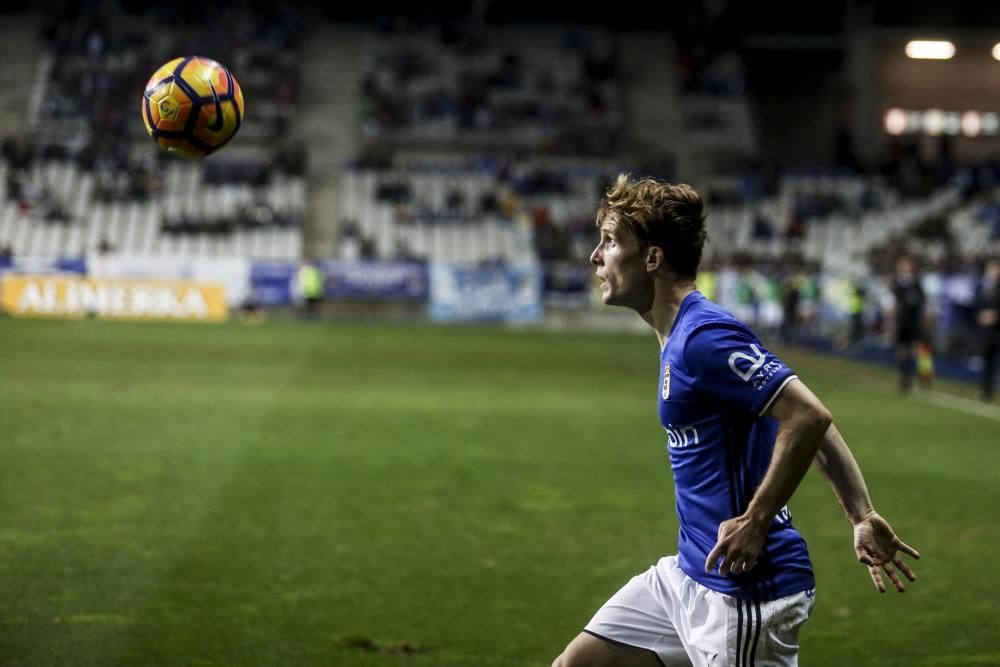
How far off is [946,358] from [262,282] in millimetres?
19489

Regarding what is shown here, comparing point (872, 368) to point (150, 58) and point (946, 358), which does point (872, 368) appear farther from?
point (150, 58)

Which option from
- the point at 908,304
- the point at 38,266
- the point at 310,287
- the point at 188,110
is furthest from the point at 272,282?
the point at 188,110

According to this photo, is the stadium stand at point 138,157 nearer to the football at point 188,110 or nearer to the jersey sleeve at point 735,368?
the football at point 188,110

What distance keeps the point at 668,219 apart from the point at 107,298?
3396 centimetres

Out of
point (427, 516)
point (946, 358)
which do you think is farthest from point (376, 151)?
point (427, 516)

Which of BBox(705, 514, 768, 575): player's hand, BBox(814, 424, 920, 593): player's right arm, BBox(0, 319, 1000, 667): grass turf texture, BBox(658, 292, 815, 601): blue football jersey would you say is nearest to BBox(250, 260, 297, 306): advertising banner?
BBox(0, 319, 1000, 667): grass turf texture

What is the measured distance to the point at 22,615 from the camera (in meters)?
6.62

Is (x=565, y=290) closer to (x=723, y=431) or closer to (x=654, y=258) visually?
(x=654, y=258)

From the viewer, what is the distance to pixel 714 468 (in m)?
3.89

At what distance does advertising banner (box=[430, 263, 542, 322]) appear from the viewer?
39688 millimetres

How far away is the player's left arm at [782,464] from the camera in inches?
A: 144

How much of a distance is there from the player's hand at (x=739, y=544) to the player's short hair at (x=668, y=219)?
82cm

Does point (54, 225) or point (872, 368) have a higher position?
point (54, 225)

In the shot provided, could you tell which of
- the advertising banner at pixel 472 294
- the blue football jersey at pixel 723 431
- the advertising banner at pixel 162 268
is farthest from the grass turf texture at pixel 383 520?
the advertising banner at pixel 472 294
